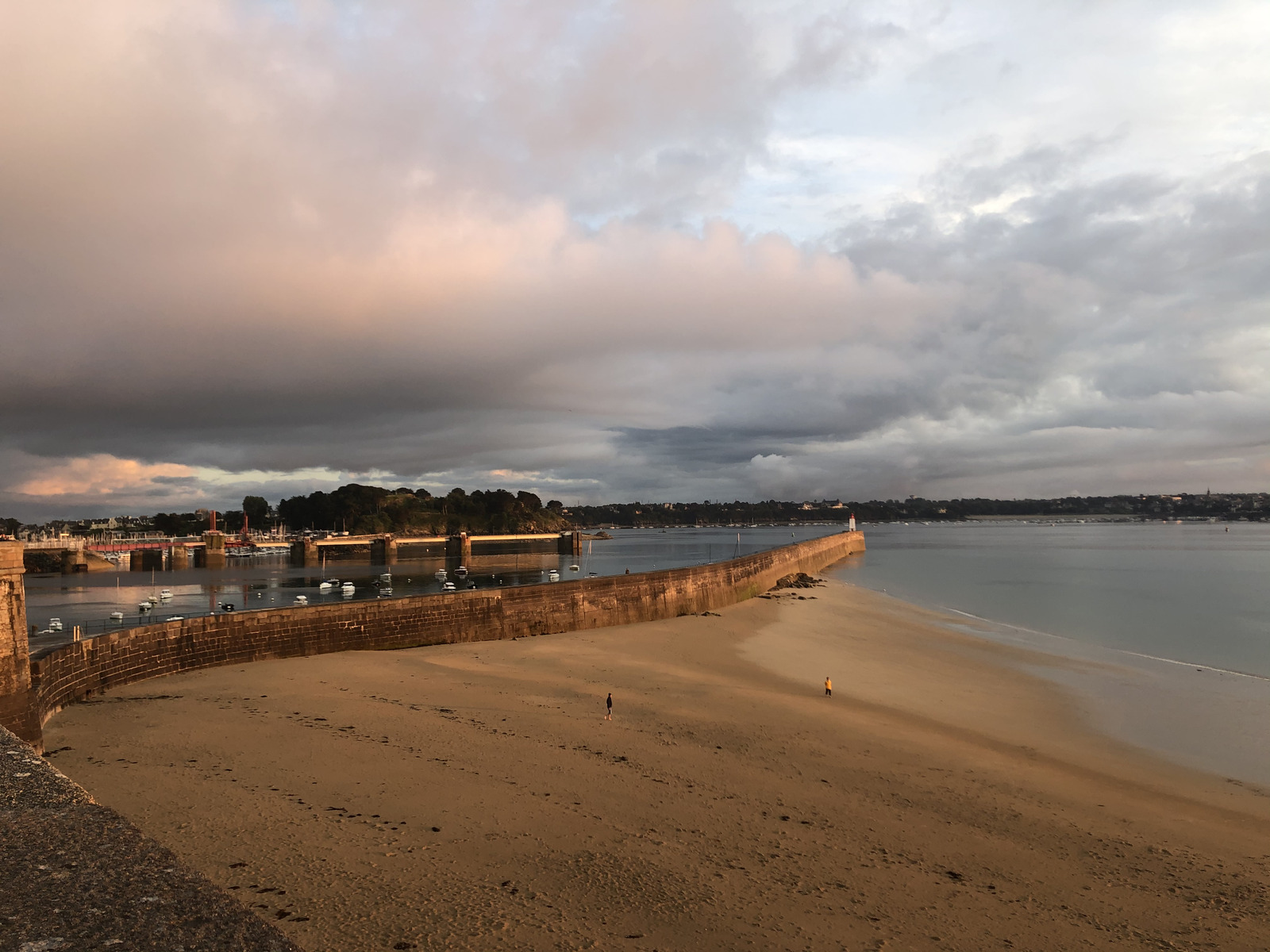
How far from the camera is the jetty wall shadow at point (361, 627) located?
57.0 ft

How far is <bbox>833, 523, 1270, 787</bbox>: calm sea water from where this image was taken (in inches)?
750

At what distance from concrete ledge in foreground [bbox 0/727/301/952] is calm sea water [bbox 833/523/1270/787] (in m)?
19.3

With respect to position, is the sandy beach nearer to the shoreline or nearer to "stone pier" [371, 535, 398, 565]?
the shoreline

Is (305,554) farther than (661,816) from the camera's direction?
Yes

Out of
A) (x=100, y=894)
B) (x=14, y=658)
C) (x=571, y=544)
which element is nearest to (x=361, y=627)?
Result: (x=14, y=658)

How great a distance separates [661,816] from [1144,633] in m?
36.5

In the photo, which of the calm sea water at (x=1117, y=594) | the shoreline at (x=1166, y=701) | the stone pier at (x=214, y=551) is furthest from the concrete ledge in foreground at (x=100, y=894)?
the stone pier at (x=214, y=551)

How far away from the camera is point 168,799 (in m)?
10.5

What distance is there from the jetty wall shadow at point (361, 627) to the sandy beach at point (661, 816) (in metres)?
0.87

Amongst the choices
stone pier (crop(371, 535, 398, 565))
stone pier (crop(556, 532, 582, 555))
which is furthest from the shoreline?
stone pier (crop(556, 532, 582, 555))

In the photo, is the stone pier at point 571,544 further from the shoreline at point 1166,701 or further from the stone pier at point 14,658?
the stone pier at point 14,658

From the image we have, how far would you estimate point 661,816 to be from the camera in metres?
11.0

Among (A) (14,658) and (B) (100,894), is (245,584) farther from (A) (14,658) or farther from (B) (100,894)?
(B) (100,894)

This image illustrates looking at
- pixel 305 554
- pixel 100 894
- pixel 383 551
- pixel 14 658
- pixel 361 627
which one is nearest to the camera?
pixel 100 894
